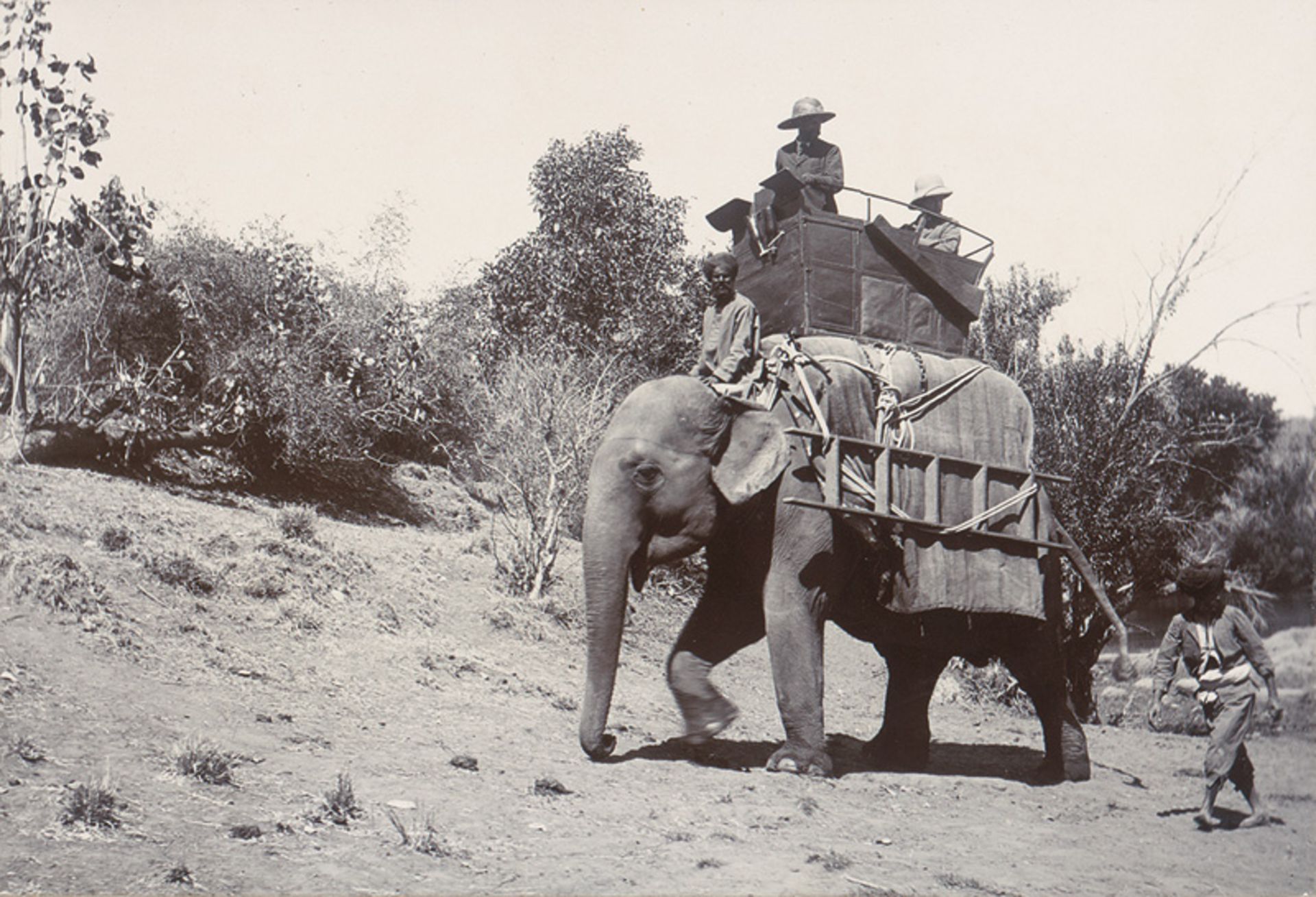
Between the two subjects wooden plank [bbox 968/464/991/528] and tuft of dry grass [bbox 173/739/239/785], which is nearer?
tuft of dry grass [bbox 173/739/239/785]

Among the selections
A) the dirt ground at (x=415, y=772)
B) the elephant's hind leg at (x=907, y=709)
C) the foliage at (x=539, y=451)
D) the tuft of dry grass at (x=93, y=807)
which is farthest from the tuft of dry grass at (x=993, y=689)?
the tuft of dry grass at (x=93, y=807)

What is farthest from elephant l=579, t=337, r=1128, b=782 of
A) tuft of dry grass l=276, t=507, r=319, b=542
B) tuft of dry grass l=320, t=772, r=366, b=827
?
tuft of dry grass l=276, t=507, r=319, b=542

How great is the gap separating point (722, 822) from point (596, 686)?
1501 millimetres

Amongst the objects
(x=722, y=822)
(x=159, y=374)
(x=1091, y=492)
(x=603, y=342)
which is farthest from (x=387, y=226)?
(x=722, y=822)

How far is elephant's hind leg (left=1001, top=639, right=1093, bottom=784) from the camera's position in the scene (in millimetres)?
10828

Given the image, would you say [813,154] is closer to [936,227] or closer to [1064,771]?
[936,227]

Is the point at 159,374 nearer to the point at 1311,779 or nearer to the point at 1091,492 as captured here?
the point at 1091,492

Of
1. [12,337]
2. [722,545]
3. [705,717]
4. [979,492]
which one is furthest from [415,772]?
[12,337]

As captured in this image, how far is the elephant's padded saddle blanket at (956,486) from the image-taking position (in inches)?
381

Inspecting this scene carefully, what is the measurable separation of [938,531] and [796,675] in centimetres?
173

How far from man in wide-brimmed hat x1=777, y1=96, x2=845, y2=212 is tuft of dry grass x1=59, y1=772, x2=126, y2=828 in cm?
773

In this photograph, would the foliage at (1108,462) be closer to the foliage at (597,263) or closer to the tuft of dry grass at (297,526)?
the foliage at (597,263)

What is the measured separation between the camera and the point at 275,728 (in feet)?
30.4

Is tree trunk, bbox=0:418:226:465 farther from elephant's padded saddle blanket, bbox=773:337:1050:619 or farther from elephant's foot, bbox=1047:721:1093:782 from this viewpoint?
elephant's foot, bbox=1047:721:1093:782
